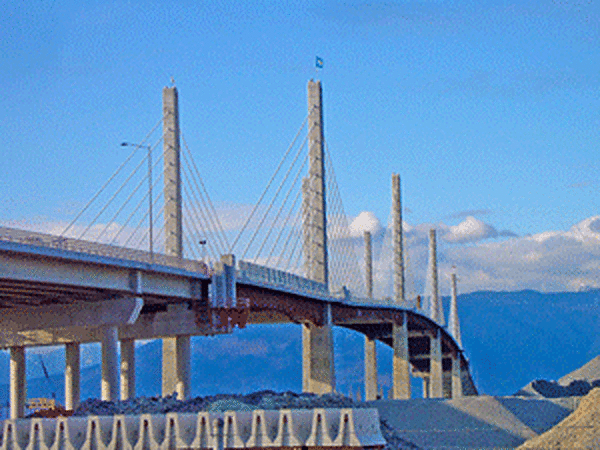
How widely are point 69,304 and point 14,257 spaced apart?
483 inches

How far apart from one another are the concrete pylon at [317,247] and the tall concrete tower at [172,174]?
18.1 metres

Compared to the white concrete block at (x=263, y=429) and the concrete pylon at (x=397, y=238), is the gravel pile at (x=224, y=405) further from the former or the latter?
the concrete pylon at (x=397, y=238)

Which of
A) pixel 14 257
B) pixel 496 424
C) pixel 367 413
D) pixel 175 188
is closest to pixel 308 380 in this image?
pixel 175 188

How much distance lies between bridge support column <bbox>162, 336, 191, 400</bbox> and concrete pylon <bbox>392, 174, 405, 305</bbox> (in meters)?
48.6

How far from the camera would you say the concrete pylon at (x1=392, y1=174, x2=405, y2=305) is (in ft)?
398

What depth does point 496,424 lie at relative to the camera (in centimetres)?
5934

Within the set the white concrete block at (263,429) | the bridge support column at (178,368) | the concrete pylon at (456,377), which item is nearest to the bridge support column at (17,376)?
the bridge support column at (178,368)

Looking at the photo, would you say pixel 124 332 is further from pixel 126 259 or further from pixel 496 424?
pixel 496 424

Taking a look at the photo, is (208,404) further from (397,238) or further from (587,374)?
(587,374)

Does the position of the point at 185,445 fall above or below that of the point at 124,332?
below

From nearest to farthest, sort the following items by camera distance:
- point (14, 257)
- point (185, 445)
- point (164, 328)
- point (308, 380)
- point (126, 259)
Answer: point (185, 445)
point (14, 257)
point (126, 259)
point (164, 328)
point (308, 380)

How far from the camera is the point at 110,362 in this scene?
5900 cm

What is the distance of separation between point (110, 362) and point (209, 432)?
23.7 metres

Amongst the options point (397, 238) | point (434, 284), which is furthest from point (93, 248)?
point (434, 284)
